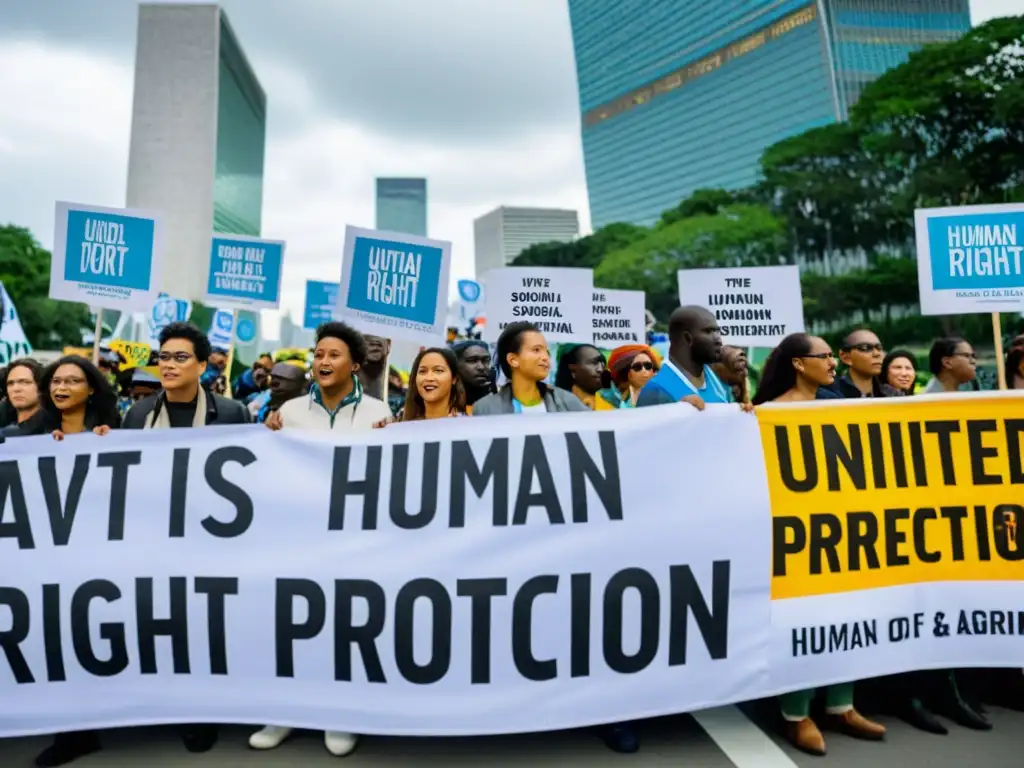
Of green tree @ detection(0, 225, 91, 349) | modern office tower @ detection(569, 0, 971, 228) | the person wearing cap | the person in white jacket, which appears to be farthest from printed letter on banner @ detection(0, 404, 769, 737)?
modern office tower @ detection(569, 0, 971, 228)

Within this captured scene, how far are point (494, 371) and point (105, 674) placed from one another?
2.84 meters

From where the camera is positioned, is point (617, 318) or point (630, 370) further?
point (617, 318)

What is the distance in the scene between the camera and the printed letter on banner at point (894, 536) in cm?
325

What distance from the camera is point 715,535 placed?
3.21 meters

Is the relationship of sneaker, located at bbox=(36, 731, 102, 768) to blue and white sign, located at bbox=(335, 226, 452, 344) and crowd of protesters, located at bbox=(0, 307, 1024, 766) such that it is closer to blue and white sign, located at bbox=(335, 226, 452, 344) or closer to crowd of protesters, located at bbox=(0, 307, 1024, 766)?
crowd of protesters, located at bbox=(0, 307, 1024, 766)

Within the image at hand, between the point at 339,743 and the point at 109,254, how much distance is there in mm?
3845

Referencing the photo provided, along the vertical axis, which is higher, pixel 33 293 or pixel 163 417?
pixel 33 293

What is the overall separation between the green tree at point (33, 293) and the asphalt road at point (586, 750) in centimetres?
4727

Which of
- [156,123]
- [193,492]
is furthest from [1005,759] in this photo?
[156,123]

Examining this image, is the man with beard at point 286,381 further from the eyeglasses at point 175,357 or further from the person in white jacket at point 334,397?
the eyeglasses at point 175,357

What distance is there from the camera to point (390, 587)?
311 cm

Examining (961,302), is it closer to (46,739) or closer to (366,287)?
(366,287)

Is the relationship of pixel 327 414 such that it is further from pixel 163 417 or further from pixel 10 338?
pixel 10 338

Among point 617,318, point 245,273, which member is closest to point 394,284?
point 245,273
